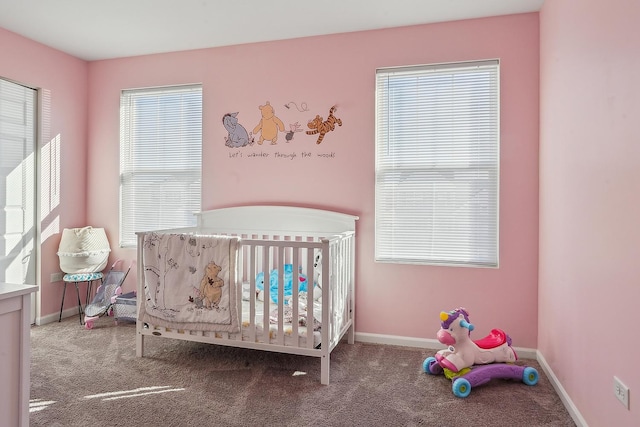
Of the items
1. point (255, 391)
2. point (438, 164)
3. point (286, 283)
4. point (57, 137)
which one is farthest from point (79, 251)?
point (438, 164)

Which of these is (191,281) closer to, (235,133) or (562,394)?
(235,133)

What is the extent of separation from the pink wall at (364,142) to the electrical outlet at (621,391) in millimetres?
1256

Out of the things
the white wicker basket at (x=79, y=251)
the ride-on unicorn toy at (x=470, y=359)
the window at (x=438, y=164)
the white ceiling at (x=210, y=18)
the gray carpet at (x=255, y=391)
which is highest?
the white ceiling at (x=210, y=18)

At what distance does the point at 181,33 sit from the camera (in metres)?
3.22

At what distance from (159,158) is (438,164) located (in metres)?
2.38

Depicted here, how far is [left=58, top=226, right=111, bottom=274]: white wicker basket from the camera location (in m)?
3.50

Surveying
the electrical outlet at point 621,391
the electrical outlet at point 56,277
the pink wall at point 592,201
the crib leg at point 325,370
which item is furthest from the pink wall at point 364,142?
the electrical outlet at point 621,391

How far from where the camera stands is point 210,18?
297 centimetres

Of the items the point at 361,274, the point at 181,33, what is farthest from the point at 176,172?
the point at 361,274

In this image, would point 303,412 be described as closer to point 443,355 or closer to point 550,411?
point 443,355

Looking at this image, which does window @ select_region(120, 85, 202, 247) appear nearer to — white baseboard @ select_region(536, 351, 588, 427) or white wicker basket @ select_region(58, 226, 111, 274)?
white wicker basket @ select_region(58, 226, 111, 274)

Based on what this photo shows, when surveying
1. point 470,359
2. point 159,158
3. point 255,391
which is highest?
point 159,158

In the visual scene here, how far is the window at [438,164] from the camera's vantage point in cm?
291

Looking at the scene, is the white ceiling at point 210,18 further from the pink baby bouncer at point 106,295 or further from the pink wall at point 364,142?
the pink baby bouncer at point 106,295
